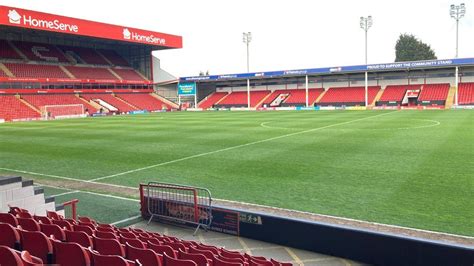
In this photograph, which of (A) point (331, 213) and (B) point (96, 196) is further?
(B) point (96, 196)

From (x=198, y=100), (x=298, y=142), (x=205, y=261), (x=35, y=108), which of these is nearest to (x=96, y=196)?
(x=205, y=261)

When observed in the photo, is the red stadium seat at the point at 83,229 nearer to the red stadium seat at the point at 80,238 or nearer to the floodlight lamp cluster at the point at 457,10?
the red stadium seat at the point at 80,238

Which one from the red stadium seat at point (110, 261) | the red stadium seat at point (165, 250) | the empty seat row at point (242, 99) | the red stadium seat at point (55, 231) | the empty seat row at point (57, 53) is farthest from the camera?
the empty seat row at point (242, 99)

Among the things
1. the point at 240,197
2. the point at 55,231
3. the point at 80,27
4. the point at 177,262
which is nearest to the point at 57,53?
the point at 80,27

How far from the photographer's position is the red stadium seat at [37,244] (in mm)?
4746

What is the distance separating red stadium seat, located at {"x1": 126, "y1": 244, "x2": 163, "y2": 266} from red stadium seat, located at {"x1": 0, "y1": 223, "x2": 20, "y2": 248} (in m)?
1.52

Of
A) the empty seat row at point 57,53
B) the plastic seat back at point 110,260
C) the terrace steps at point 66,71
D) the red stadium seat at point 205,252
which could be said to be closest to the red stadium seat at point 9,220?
the plastic seat back at point 110,260

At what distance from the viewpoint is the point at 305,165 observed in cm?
1521

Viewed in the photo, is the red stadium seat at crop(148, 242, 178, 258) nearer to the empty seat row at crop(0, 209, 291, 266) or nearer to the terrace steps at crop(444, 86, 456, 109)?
the empty seat row at crop(0, 209, 291, 266)

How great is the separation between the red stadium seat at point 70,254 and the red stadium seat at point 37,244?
0.44 feet

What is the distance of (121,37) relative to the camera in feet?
204

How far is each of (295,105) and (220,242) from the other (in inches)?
2194

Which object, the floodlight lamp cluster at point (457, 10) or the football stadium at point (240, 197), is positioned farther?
the floodlight lamp cluster at point (457, 10)

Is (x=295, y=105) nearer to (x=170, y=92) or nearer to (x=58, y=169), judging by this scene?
(x=170, y=92)
